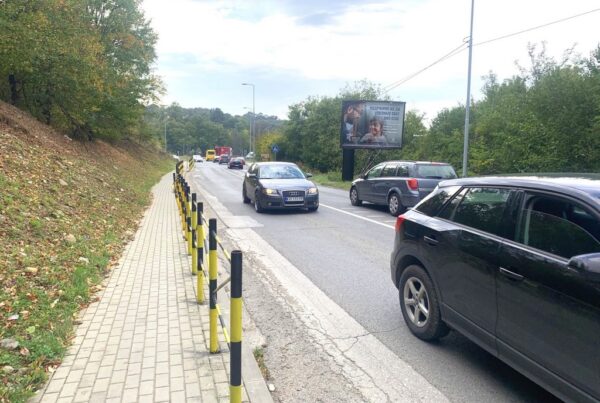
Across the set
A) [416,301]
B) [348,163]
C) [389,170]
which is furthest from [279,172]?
[348,163]

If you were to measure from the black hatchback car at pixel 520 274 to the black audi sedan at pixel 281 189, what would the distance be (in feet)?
28.1

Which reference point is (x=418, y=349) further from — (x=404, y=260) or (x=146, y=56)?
(x=146, y=56)

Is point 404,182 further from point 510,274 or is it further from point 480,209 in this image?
point 510,274

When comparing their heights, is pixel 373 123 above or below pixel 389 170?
above

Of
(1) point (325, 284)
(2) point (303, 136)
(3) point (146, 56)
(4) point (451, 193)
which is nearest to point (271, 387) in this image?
(4) point (451, 193)

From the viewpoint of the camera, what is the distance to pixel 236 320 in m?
2.71

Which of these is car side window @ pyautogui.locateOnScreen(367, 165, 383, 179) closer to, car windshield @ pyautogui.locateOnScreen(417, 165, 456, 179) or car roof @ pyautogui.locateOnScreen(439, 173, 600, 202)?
car windshield @ pyautogui.locateOnScreen(417, 165, 456, 179)

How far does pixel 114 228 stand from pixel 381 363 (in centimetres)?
706

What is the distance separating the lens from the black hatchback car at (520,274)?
8.24 ft

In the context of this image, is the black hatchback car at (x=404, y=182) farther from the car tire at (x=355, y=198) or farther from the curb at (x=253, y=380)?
the curb at (x=253, y=380)

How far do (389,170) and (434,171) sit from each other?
154 centimetres

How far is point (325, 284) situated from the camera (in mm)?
6004

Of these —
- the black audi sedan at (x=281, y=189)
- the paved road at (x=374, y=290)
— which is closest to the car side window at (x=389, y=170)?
the paved road at (x=374, y=290)

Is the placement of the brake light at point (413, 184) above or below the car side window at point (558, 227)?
below
